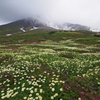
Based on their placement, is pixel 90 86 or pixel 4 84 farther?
pixel 4 84

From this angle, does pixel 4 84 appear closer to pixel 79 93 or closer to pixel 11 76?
pixel 11 76

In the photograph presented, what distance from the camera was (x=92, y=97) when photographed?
593cm

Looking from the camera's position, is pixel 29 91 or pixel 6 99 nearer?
pixel 6 99

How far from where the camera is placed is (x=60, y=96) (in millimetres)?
5652

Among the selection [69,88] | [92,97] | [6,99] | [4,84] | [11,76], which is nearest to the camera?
[6,99]

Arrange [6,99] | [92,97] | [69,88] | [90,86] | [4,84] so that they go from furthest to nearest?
[4,84], [90,86], [69,88], [92,97], [6,99]

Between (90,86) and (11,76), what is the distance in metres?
7.43

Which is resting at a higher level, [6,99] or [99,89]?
[6,99]

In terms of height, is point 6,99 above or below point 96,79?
above

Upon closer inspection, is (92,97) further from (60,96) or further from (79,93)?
(60,96)

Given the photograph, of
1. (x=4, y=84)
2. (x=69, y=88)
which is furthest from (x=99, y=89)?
(x=4, y=84)

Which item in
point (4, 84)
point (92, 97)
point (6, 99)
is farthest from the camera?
point (4, 84)

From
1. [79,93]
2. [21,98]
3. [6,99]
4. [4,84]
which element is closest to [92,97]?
[79,93]

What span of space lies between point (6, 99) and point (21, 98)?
955mm
